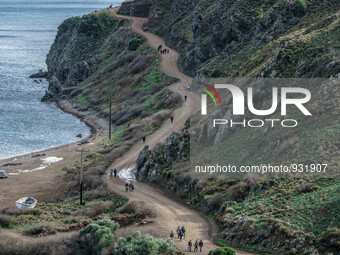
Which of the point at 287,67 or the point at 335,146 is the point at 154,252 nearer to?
the point at 335,146

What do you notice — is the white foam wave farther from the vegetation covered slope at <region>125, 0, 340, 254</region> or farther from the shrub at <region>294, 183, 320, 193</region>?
the shrub at <region>294, 183, 320, 193</region>

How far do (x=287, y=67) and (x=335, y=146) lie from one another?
1639 centimetres

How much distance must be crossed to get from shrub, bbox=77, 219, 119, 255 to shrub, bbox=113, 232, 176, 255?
150 cm

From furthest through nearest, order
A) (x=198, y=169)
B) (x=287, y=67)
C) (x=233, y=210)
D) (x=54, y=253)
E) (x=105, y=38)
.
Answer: (x=105, y=38)
(x=287, y=67)
(x=198, y=169)
(x=233, y=210)
(x=54, y=253)

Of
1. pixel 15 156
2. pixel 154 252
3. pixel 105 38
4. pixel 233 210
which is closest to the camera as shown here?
pixel 154 252

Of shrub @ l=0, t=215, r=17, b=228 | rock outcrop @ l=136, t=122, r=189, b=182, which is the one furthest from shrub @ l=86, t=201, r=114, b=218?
rock outcrop @ l=136, t=122, r=189, b=182

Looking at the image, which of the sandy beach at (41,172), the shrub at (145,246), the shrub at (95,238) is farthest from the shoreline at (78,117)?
the shrub at (145,246)

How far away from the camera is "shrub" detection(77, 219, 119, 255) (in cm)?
4606

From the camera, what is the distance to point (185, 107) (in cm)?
8394

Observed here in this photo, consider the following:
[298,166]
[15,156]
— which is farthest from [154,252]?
[15,156]

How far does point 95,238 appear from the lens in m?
46.8

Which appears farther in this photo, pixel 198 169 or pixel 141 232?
pixel 198 169

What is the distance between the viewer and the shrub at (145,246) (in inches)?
1708

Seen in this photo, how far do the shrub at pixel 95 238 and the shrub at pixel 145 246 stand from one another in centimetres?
150
